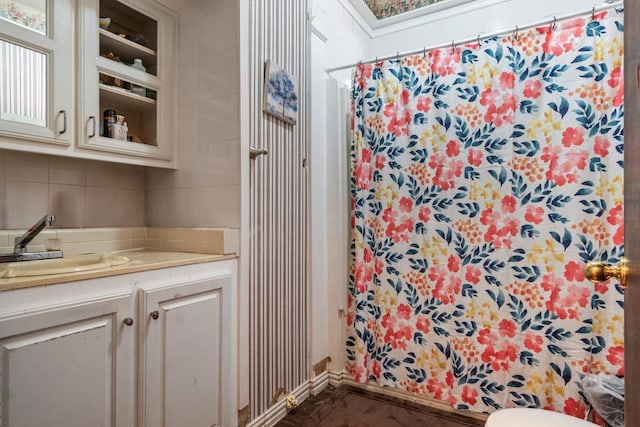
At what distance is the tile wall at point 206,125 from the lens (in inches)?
59.6

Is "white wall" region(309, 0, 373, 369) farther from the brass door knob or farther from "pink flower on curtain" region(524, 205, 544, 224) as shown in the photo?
the brass door knob

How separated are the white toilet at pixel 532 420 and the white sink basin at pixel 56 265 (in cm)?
139

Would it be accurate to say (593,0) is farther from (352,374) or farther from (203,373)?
(203,373)

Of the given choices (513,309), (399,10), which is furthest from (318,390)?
(399,10)

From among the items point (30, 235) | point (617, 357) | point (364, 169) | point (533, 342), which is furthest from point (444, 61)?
point (30, 235)

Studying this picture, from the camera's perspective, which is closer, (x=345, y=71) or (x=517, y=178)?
(x=517, y=178)

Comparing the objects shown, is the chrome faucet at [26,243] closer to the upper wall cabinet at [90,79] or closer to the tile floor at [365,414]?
the upper wall cabinet at [90,79]

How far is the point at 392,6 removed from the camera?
99.9 inches

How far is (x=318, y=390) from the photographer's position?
6.58 feet

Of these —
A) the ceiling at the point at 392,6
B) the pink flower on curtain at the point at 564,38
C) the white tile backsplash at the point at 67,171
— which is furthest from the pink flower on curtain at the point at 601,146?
the white tile backsplash at the point at 67,171

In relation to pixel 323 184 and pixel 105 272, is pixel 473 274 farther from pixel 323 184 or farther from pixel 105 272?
pixel 105 272

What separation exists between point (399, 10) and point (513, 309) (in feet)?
7.25

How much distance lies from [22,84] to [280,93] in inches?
39.7

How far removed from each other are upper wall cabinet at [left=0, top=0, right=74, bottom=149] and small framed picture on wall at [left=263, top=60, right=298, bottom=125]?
785 millimetres
